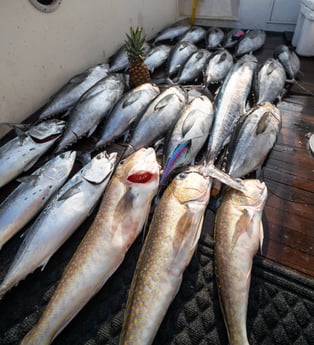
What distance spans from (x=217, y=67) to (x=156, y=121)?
1348 millimetres

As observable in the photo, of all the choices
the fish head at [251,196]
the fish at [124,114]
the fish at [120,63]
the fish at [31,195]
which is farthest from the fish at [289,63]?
the fish at [31,195]

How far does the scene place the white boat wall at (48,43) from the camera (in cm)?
279

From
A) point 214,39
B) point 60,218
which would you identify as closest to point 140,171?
point 60,218

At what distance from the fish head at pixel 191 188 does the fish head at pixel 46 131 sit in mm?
1465

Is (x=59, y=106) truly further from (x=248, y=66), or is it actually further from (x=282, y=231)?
(x=282, y=231)

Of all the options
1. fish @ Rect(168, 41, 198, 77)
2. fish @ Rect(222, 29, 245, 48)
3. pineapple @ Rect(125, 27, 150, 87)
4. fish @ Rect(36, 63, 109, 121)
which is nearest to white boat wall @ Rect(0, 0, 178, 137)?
fish @ Rect(36, 63, 109, 121)

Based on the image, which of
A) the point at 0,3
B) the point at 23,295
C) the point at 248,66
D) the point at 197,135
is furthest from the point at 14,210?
the point at 248,66

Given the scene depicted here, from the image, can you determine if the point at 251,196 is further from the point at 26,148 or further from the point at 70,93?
the point at 70,93

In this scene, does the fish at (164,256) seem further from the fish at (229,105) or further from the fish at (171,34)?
the fish at (171,34)

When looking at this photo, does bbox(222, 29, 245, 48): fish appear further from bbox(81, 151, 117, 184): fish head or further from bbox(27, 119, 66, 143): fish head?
bbox(81, 151, 117, 184): fish head

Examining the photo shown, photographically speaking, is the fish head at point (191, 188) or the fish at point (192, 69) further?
the fish at point (192, 69)

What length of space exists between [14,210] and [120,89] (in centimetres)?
177

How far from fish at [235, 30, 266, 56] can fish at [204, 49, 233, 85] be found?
63 centimetres

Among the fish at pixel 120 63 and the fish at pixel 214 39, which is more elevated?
the fish at pixel 120 63
